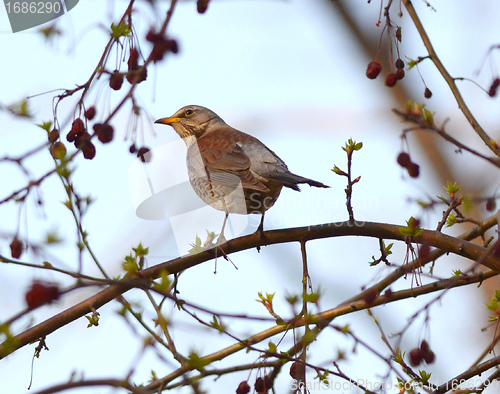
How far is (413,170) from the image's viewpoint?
8.59ft

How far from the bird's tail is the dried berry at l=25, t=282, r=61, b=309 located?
2.54m

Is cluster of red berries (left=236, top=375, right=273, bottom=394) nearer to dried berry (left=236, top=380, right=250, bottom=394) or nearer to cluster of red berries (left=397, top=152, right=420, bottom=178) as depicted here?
dried berry (left=236, top=380, right=250, bottom=394)

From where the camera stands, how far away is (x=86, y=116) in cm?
283

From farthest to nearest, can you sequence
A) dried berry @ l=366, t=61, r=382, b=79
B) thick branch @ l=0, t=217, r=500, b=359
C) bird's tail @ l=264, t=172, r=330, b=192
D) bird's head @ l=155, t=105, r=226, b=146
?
bird's head @ l=155, t=105, r=226, b=146
bird's tail @ l=264, t=172, r=330, b=192
thick branch @ l=0, t=217, r=500, b=359
dried berry @ l=366, t=61, r=382, b=79

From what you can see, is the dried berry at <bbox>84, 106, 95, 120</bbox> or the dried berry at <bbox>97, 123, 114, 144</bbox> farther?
the dried berry at <bbox>84, 106, 95, 120</bbox>

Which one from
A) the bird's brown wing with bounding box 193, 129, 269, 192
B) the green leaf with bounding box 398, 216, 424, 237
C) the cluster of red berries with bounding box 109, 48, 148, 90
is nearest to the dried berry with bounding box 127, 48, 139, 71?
the cluster of red berries with bounding box 109, 48, 148, 90

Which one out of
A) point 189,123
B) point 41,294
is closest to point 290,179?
point 189,123

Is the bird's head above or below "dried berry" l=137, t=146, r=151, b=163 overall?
above

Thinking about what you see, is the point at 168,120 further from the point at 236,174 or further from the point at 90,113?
the point at 90,113

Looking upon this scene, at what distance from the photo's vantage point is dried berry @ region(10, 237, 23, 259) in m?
2.66

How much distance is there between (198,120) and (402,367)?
3943mm

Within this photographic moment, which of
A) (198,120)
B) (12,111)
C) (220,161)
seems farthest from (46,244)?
(198,120)

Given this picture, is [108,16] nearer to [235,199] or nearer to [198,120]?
[235,199]

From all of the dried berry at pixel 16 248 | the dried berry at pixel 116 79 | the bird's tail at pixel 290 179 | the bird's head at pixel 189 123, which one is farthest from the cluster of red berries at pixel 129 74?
the bird's head at pixel 189 123
